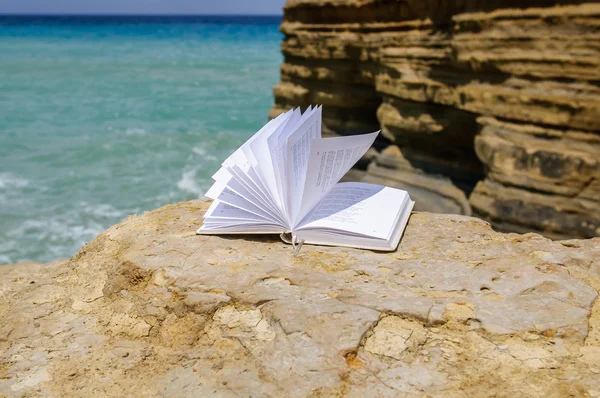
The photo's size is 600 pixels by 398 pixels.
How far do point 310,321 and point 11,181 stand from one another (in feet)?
28.8

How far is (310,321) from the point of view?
4.48 feet

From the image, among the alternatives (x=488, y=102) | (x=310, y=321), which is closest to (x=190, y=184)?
(x=488, y=102)

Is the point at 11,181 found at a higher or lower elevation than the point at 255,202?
lower

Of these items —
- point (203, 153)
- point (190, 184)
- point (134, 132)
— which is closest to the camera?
point (190, 184)

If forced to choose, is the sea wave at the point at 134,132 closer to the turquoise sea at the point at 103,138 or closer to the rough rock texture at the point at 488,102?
the turquoise sea at the point at 103,138

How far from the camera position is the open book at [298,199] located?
172 cm

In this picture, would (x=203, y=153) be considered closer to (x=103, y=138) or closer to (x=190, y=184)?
(x=190, y=184)

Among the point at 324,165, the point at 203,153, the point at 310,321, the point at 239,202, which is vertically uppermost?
the point at 324,165

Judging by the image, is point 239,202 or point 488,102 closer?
point 239,202

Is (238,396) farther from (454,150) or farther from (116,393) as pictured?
(454,150)

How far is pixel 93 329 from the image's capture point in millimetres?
1483

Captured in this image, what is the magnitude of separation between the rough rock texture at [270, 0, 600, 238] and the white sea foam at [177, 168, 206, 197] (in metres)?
2.83

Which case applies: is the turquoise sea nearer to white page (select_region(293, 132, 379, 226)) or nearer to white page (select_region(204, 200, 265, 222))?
white page (select_region(204, 200, 265, 222))

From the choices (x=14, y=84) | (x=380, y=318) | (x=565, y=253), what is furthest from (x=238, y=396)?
(x=14, y=84)
